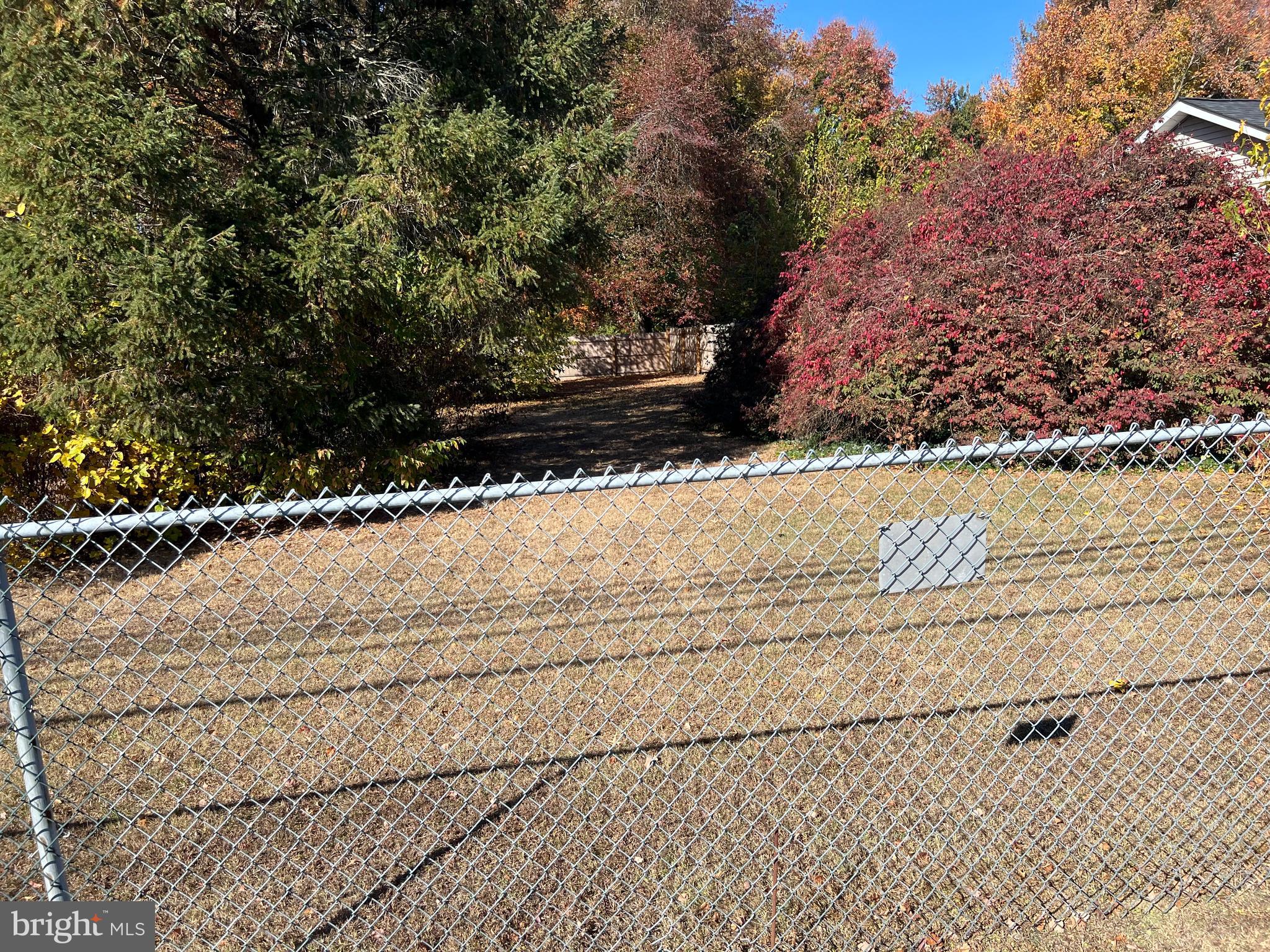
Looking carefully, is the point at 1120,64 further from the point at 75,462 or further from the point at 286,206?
the point at 75,462

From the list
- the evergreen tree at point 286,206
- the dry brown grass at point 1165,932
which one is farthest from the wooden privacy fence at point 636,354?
the dry brown grass at point 1165,932

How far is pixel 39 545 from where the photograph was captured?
19.3 ft

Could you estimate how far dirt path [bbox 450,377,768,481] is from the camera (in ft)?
33.0

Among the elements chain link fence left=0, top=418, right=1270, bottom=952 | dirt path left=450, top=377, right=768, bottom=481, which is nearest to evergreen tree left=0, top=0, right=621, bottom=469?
dirt path left=450, top=377, right=768, bottom=481

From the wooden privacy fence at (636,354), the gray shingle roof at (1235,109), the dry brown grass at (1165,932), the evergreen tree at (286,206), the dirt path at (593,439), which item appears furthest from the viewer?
the wooden privacy fence at (636,354)

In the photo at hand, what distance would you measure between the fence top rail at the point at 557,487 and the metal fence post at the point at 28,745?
222 millimetres

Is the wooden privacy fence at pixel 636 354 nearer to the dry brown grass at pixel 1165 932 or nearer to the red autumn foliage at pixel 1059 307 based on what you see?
the red autumn foliage at pixel 1059 307

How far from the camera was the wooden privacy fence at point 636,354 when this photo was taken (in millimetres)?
21516

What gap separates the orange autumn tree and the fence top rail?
18.3m

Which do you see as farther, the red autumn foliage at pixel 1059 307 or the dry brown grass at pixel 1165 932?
the red autumn foliage at pixel 1059 307

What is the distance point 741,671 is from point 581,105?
725 cm

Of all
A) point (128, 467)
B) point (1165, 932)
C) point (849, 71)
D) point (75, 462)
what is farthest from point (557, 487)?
point (849, 71)

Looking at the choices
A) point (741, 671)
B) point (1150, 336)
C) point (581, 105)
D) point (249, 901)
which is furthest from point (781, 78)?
point (249, 901)

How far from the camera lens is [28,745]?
2.09 metres
